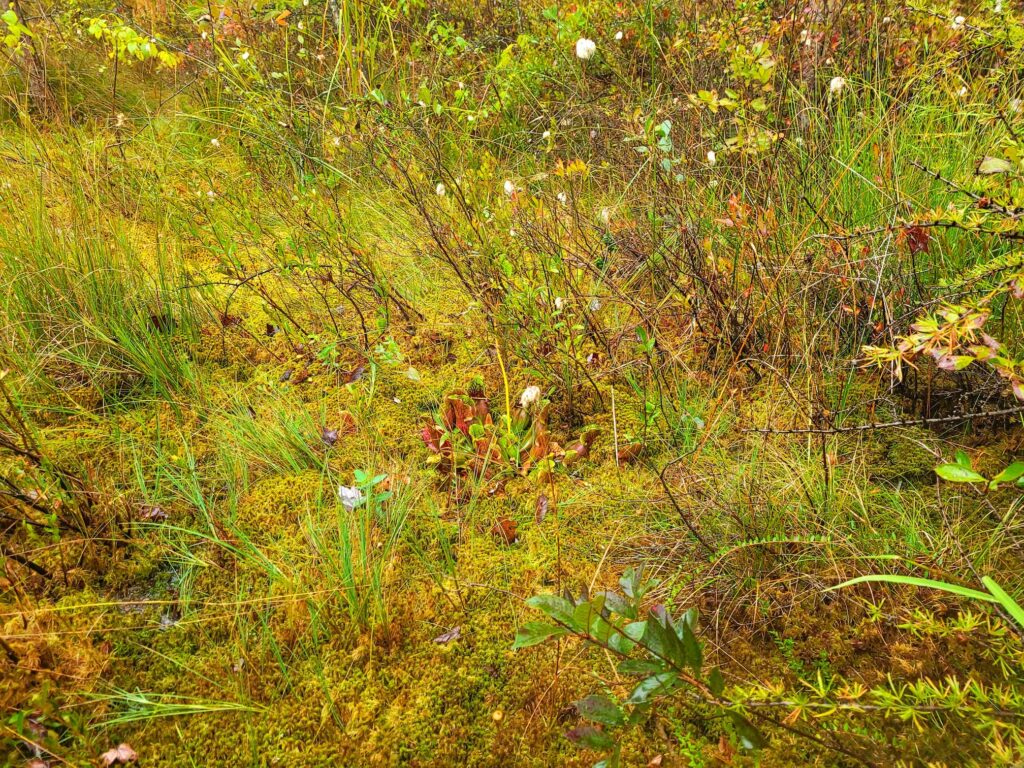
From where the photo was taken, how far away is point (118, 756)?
134 centimetres

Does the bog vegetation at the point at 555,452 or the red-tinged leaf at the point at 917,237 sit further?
the red-tinged leaf at the point at 917,237

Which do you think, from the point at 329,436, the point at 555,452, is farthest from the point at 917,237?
the point at 329,436

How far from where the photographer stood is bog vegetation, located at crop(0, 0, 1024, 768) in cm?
132

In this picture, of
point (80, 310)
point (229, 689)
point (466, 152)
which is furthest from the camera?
point (466, 152)

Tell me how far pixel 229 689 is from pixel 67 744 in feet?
1.11

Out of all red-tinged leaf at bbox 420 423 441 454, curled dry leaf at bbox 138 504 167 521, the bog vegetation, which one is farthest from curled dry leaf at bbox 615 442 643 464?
curled dry leaf at bbox 138 504 167 521

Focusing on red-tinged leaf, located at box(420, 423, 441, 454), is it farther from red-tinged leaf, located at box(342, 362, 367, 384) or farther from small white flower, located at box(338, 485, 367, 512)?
red-tinged leaf, located at box(342, 362, 367, 384)

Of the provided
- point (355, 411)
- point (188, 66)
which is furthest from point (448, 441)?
point (188, 66)

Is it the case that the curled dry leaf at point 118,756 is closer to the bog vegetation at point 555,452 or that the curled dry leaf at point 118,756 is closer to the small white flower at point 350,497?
the bog vegetation at point 555,452

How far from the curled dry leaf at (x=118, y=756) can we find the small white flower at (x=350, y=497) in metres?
0.73

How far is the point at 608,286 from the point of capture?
242cm

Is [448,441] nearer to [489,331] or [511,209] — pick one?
[489,331]

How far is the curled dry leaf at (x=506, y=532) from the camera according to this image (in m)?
1.82

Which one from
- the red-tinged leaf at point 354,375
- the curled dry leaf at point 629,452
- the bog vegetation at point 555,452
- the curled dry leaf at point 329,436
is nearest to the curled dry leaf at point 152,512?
the bog vegetation at point 555,452
